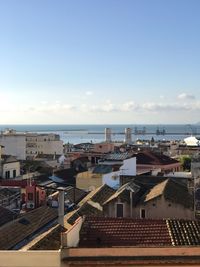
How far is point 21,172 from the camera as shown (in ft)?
182

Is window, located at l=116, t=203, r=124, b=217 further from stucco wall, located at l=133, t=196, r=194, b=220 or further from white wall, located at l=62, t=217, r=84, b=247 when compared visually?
white wall, located at l=62, t=217, r=84, b=247

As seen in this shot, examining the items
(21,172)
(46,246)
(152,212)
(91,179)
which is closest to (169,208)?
(152,212)

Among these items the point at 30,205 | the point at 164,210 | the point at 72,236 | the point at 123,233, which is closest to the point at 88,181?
the point at 30,205

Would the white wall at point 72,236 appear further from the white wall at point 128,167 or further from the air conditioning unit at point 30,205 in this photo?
the white wall at point 128,167

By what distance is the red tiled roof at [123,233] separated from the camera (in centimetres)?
1534

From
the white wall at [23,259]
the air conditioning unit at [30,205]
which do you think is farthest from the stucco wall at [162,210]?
the white wall at [23,259]

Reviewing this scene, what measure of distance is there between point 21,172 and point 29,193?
25.6 m

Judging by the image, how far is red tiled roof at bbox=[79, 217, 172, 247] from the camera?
50.3ft

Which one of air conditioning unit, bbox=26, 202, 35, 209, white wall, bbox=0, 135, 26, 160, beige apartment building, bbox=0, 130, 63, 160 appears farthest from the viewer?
beige apartment building, bbox=0, 130, 63, 160

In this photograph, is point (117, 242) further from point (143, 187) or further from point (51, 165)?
point (51, 165)

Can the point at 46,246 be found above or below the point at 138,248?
below

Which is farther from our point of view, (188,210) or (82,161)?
(82,161)

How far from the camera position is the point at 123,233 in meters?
16.0

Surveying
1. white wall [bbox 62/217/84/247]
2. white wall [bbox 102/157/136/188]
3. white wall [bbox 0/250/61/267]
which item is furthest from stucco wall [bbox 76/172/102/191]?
white wall [bbox 0/250/61/267]
